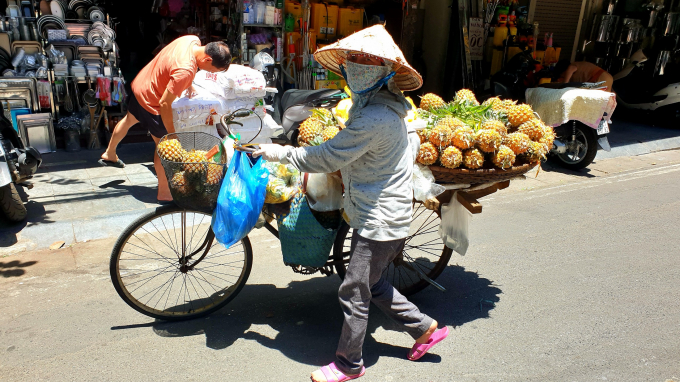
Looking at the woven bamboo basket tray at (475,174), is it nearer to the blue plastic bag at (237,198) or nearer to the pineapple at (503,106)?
the pineapple at (503,106)

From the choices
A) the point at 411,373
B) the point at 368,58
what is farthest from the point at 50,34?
the point at 411,373

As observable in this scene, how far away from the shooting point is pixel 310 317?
11.9ft

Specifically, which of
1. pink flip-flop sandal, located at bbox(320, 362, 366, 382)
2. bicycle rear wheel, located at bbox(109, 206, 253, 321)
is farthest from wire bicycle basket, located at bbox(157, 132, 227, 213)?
pink flip-flop sandal, located at bbox(320, 362, 366, 382)

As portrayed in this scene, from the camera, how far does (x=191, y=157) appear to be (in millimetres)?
2914

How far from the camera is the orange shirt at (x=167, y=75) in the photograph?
4.89 m

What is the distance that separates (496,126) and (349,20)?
21.6ft

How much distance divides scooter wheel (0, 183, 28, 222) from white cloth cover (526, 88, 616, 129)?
667 cm

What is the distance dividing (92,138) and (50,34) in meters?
1.49

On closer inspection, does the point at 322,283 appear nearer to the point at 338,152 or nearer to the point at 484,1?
the point at 338,152

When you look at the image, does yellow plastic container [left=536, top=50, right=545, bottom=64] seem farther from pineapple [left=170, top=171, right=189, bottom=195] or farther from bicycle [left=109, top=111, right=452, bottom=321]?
pineapple [left=170, top=171, right=189, bottom=195]

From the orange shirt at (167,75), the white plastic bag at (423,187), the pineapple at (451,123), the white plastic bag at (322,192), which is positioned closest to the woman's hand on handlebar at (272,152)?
the white plastic bag at (322,192)

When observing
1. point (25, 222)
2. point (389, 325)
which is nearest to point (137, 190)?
point (25, 222)

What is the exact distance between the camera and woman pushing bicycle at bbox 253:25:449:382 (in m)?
2.69

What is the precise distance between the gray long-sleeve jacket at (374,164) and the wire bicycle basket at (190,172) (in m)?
0.48
